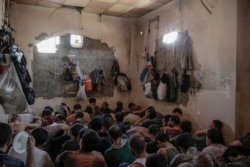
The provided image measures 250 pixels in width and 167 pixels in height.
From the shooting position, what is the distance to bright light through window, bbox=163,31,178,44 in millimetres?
6159

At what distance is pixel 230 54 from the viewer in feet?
15.3

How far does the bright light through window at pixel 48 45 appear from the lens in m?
7.12

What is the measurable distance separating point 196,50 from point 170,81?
3.50ft

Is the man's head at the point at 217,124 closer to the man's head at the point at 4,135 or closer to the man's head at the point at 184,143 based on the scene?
the man's head at the point at 184,143

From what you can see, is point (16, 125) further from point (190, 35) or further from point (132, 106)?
point (132, 106)

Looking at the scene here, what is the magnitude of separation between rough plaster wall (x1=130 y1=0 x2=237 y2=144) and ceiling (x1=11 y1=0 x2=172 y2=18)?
80cm

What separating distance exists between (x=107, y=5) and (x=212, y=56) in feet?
10.7

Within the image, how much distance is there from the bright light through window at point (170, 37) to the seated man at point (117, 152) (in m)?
3.59

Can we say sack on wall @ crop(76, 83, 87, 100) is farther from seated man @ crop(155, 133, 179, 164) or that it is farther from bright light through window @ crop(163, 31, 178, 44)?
seated man @ crop(155, 133, 179, 164)

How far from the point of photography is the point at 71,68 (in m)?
7.36

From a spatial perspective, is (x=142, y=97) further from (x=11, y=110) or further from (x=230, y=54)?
(x=11, y=110)

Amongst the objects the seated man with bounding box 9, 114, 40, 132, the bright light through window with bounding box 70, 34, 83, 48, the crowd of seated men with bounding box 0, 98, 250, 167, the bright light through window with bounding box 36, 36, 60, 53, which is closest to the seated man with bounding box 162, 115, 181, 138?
the crowd of seated men with bounding box 0, 98, 250, 167

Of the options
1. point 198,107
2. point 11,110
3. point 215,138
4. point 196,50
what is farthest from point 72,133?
point 196,50

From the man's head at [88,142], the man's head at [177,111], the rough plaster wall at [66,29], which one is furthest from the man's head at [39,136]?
the rough plaster wall at [66,29]
